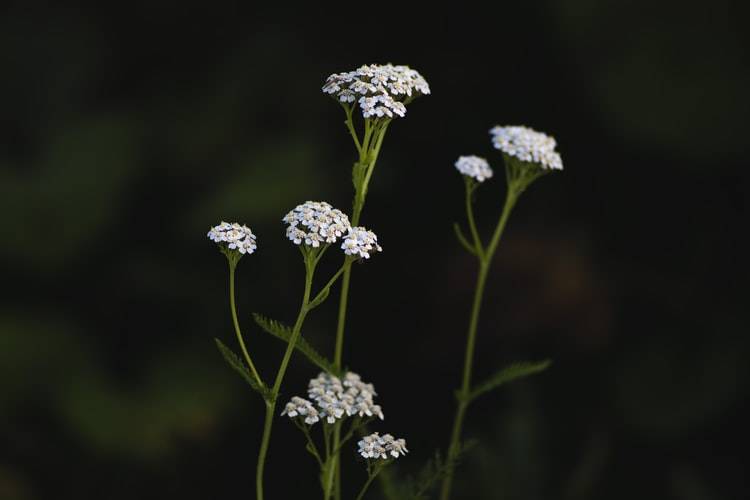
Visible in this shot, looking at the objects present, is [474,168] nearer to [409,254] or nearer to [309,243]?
[309,243]

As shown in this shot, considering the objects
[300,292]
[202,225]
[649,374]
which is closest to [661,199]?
[649,374]

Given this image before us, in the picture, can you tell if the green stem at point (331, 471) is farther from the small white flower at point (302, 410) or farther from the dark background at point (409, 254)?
the dark background at point (409, 254)

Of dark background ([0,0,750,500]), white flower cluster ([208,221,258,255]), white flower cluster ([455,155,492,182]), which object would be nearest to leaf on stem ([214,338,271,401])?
white flower cluster ([208,221,258,255])

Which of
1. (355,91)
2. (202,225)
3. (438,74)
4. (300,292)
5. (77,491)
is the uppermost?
(355,91)

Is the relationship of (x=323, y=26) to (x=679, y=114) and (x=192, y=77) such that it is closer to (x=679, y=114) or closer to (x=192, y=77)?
(x=192, y=77)

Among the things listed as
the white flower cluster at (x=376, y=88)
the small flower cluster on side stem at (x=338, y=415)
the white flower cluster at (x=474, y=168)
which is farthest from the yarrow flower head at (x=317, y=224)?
the white flower cluster at (x=474, y=168)
